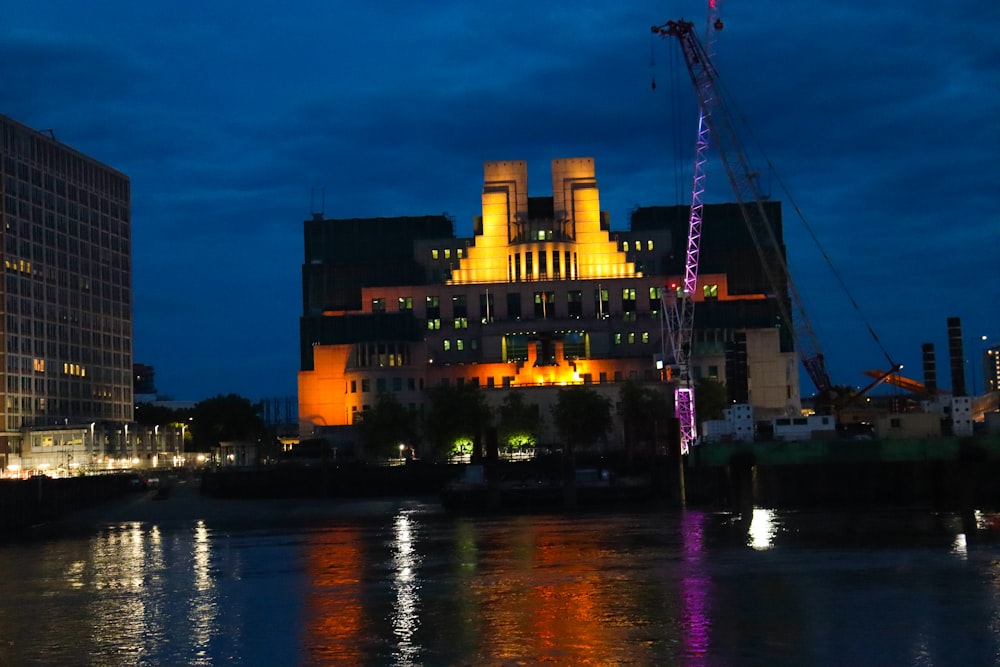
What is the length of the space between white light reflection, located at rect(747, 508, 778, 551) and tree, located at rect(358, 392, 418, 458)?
94.7m

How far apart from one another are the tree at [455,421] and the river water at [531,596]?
9164 centimetres

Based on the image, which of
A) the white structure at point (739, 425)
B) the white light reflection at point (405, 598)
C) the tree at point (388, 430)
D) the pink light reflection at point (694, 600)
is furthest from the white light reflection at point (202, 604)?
the tree at point (388, 430)

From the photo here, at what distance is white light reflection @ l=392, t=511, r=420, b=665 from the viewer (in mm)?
41594

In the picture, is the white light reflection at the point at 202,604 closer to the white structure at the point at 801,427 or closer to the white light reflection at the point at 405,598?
the white light reflection at the point at 405,598

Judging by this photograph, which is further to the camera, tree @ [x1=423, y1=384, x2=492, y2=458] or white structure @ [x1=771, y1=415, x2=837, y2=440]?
tree @ [x1=423, y1=384, x2=492, y2=458]

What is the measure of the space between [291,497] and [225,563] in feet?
286

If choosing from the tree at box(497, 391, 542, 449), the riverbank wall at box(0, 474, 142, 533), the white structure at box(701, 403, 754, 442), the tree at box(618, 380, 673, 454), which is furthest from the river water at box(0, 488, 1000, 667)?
the tree at box(497, 391, 542, 449)

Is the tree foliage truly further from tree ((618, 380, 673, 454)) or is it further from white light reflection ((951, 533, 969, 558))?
white light reflection ((951, 533, 969, 558))

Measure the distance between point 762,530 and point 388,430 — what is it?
111221 millimetres

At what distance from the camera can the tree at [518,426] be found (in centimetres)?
18838

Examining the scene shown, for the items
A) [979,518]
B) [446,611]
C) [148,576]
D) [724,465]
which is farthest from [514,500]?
[446,611]

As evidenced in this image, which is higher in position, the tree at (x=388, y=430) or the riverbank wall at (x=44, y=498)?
the tree at (x=388, y=430)

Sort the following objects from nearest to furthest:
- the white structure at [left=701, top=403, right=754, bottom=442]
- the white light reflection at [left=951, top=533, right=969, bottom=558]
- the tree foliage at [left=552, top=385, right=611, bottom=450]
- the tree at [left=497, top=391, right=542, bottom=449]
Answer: the white light reflection at [left=951, top=533, right=969, bottom=558] < the white structure at [left=701, top=403, right=754, bottom=442] < the tree foliage at [left=552, top=385, right=611, bottom=450] < the tree at [left=497, top=391, right=542, bottom=449]

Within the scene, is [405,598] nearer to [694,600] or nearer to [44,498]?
[694,600]
